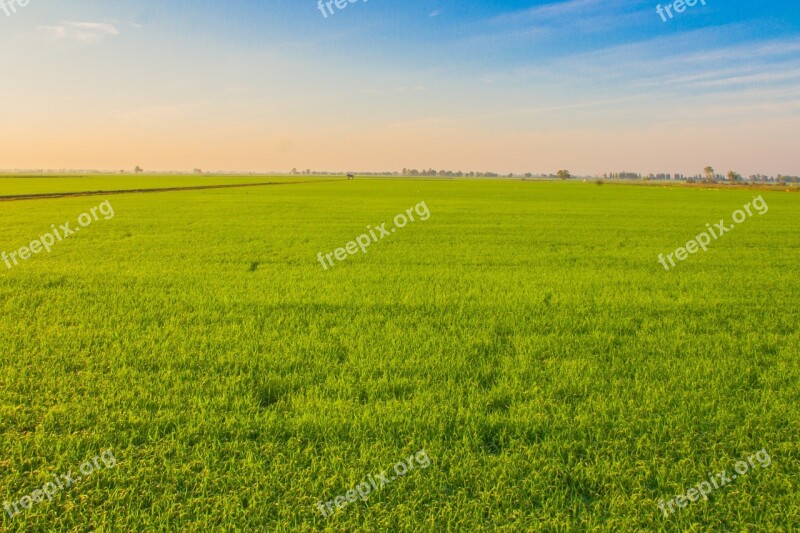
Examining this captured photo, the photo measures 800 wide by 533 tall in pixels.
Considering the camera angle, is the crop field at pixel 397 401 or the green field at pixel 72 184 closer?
the crop field at pixel 397 401

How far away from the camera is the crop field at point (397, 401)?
11.5ft

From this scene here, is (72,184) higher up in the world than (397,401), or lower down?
higher up

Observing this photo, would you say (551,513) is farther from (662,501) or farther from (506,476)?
(662,501)

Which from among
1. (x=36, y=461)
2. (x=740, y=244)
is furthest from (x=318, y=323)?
(x=740, y=244)

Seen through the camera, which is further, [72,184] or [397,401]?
[72,184]

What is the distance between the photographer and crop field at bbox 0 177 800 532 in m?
3.51

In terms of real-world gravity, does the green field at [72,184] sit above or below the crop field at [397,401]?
above

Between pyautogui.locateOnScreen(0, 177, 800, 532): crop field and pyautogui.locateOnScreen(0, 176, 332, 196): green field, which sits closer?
pyautogui.locateOnScreen(0, 177, 800, 532): crop field

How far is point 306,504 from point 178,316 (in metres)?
5.44

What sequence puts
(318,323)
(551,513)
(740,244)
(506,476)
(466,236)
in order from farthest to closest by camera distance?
(466,236) → (740,244) → (318,323) → (506,476) → (551,513)

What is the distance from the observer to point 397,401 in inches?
194

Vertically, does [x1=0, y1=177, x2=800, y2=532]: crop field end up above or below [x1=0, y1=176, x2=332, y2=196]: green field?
below

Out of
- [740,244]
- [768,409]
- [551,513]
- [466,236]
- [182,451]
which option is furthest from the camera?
[466,236]

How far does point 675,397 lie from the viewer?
5051mm
